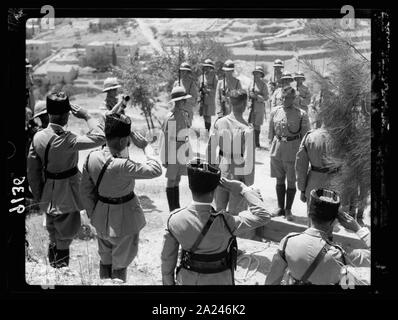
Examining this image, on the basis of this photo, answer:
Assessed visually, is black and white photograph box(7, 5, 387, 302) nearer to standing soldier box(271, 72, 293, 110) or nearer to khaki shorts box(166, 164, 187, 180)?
khaki shorts box(166, 164, 187, 180)

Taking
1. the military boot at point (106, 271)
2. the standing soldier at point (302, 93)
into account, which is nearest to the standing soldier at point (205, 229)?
the military boot at point (106, 271)

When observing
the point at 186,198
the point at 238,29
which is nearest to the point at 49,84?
the point at 186,198

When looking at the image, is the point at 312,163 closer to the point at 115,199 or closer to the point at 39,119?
the point at 115,199

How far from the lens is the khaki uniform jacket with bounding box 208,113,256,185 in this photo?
23.0ft

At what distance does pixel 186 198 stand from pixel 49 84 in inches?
921

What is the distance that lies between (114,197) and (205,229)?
1501 millimetres

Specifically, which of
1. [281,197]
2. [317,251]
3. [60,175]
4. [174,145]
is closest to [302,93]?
[281,197]

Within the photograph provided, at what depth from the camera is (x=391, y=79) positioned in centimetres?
421

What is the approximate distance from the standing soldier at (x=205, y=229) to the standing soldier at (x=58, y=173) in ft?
5.79

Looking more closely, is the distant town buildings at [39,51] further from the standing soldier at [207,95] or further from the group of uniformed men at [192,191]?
the group of uniformed men at [192,191]

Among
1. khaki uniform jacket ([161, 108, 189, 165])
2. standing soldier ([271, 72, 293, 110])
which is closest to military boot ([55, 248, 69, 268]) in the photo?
khaki uniform jacket ([161, 108, 189, 165])

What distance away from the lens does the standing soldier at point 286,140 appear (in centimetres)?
777

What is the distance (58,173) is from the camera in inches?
228

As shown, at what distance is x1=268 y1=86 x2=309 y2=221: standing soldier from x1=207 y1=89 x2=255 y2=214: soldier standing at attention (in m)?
0.86
